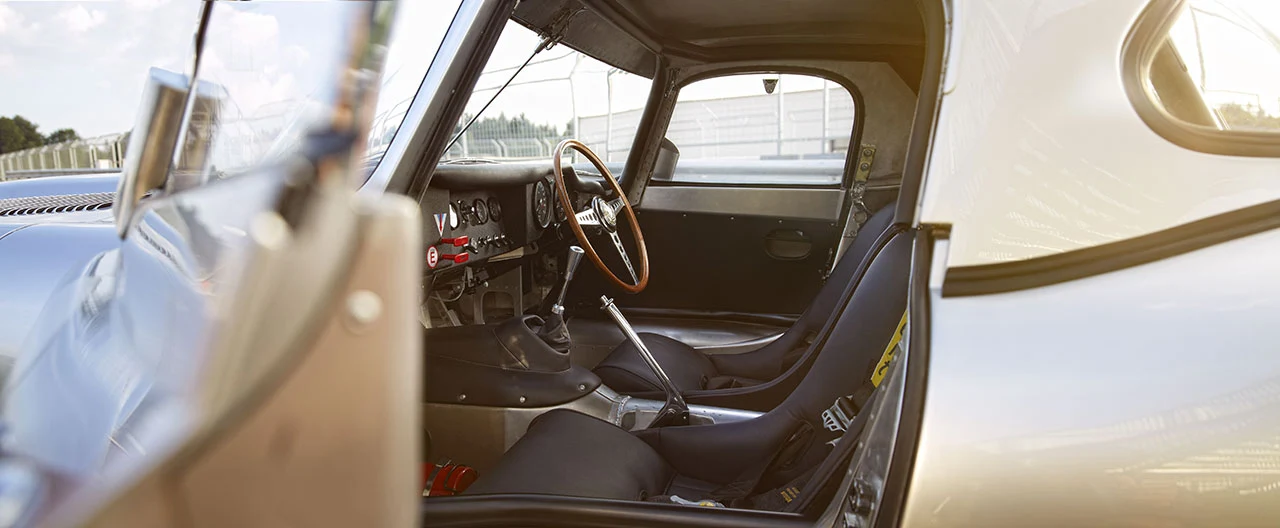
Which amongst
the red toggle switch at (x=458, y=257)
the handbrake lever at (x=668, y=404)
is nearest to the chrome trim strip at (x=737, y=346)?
the handbrake lever at (x=668, y=404)

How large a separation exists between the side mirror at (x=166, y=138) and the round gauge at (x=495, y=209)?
2.07 m

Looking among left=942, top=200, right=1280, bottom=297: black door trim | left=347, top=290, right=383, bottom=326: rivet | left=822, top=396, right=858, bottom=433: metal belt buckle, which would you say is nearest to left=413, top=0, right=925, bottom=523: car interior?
left=822, top=396, right=858, bottom=433: metal belt buckle

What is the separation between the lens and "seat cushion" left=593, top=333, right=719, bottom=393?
2.62 metres

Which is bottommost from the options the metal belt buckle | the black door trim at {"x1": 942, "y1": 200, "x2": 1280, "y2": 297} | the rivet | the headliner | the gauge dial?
the metal belt buckle

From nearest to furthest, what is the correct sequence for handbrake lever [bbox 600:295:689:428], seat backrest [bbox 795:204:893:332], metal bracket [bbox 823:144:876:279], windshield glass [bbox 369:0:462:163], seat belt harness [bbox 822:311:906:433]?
seat belt harness [bbox 822:311:906:433]
windshield glass [bbox 369:0:462:163]
handbrake lever [bbox 600:295:689:428]
seat backrest [bbox 795:204:893:332]
metal bracket [bbox 823:144:876:279]

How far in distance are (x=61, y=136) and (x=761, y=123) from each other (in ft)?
10.7

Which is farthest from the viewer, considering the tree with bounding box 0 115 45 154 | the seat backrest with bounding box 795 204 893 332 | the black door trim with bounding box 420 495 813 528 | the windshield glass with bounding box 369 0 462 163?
the seat backrest with bounding box 795 204 893 332

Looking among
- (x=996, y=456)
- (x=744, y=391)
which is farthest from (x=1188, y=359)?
(x=744, y=391)

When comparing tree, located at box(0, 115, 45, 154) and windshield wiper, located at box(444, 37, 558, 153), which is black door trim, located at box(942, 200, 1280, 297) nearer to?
windshield wiper, located at box(444, 37, 558, 153)

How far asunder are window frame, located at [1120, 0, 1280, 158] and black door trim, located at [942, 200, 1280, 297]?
0.24 feet

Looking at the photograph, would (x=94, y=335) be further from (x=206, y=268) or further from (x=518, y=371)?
(x=518, y=371)

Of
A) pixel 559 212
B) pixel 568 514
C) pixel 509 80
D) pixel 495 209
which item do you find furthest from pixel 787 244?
pixel 568 514

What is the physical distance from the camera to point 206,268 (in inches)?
21.7

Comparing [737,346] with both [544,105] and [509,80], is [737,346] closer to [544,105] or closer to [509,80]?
[544,105]
